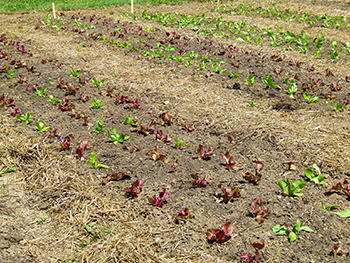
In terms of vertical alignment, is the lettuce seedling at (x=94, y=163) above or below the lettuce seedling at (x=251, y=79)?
below

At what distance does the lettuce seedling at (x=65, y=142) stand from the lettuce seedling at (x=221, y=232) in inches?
82.6

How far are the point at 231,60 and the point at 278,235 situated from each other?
4.58m

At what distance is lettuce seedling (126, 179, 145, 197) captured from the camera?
3100mm

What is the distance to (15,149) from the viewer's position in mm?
3805

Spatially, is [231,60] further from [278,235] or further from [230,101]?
[278,235]

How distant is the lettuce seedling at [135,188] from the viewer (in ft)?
10.2

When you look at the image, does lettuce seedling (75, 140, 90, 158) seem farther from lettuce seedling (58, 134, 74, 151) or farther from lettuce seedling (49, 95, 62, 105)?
lettuce seedling (49, 95, 62, 105)

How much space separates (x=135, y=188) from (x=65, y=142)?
4.24 ft

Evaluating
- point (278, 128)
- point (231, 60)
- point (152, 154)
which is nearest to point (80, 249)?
point (152, 154)

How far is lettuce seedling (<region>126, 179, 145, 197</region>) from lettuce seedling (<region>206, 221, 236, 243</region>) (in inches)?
33.3

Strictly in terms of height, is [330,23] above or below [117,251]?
above

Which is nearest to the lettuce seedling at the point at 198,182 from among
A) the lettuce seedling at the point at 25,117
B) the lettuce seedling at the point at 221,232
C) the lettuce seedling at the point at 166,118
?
the lettuce seedling at the point at 221,232

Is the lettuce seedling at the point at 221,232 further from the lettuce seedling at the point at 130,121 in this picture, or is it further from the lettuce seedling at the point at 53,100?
the lettuce seedling at the point at 53,100

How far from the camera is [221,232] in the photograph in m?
2.58
